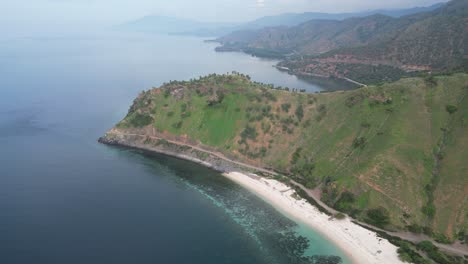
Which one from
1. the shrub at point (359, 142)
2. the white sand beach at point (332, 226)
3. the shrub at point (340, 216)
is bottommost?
the white sand beach at point (332, 226)

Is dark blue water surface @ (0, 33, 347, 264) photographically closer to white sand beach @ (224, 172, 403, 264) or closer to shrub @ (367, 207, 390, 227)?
white sand beach @ (224, 172, 403, 264)

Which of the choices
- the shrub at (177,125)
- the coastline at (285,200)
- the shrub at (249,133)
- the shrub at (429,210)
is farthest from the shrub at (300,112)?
the shrub at (429,210)

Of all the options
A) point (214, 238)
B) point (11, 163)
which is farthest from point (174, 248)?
point (11, 163)

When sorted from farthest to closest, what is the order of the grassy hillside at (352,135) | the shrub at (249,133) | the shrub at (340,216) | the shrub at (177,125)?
the shrub at (177,125) → the shrub at (249,133) → the shrub at (340,216) → the grassy hillside at (352,135)

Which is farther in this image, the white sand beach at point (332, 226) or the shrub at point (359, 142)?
the shrub at point (359, 142)

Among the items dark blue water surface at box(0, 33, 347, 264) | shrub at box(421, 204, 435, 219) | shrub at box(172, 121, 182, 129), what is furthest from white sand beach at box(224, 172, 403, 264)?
shrub at box(172, 121, 182, 129)

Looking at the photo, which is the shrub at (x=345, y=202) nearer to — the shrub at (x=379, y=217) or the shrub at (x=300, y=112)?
the shrub at (x=379, y=217)

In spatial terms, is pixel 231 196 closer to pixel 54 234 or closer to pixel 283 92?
pixel 54 234
